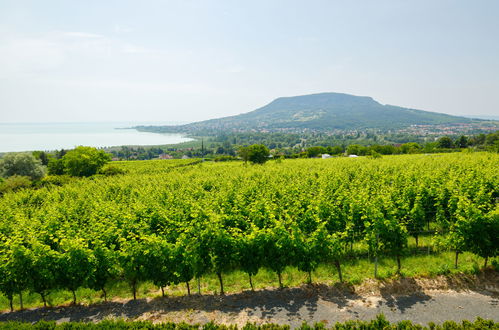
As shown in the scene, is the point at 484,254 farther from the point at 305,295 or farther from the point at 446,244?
the point at 305,295

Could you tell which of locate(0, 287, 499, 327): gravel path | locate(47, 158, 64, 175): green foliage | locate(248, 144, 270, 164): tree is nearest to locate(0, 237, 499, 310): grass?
locate(0, 287, 499, 327): gravel path

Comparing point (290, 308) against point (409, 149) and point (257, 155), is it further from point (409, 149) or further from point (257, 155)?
point (409, 149)

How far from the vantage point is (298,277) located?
492 inches

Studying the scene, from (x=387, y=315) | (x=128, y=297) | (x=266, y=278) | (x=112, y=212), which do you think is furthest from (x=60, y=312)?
(x=387, y=315)


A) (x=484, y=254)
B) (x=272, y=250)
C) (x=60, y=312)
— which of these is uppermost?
(x=272, y=250)

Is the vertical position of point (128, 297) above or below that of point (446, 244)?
below

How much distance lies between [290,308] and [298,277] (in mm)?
2351

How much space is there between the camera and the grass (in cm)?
1186

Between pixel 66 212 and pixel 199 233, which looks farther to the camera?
pixel 66 212

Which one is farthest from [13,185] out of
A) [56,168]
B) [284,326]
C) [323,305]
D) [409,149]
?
[409,149]

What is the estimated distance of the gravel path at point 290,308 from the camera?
31.4 ft

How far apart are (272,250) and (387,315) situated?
4.83m

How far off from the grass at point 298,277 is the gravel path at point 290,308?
64 centimetres

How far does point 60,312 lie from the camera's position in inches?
444
